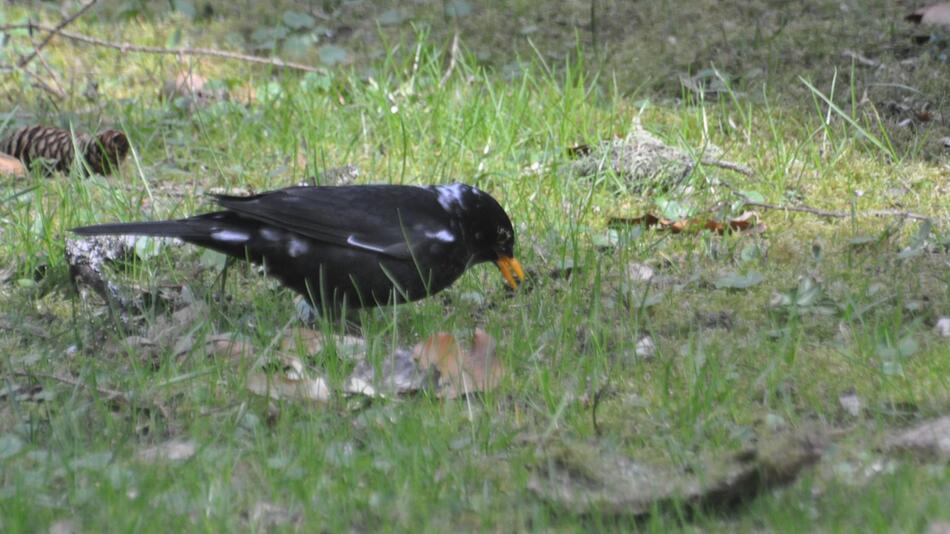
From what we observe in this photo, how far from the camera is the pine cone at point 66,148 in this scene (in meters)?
5.61

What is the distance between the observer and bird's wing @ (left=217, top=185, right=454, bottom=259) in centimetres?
424

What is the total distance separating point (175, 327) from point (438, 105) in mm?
2083

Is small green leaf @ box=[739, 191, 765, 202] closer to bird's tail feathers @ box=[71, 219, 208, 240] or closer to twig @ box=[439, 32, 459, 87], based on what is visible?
twig @ box=[439, 32, 459, 87]

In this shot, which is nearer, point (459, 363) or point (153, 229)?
point (459, 363)

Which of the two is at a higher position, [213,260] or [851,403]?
[851,403]

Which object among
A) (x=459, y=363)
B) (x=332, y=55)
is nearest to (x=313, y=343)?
(x=459, y=363)

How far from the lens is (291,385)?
138 inches

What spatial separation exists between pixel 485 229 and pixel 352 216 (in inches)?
18.1

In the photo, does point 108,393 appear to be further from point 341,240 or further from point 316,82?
point 316,82

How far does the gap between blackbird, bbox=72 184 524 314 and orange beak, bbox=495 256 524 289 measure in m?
0.13

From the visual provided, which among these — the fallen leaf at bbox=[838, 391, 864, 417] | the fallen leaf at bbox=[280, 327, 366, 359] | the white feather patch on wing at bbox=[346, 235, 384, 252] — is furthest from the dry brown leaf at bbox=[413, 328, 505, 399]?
the fallen leaf at bbox=[838, 391, 864, 417]

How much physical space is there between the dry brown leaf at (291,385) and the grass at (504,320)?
41mm

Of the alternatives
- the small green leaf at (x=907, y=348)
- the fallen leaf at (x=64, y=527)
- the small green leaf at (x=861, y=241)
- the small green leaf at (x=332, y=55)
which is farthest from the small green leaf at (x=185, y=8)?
the fallen leaf at (x=64, y=527)

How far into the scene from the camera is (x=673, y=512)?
2650 millimetres
